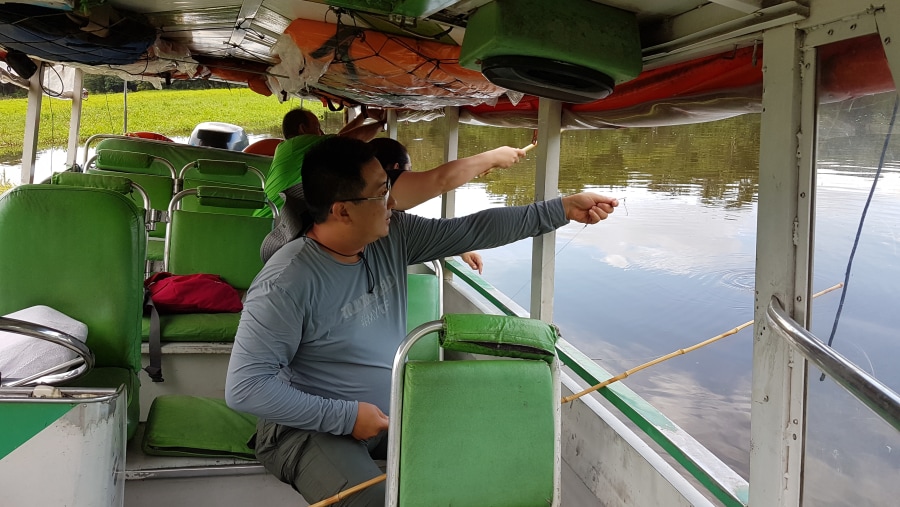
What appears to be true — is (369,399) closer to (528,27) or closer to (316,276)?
(316,276)

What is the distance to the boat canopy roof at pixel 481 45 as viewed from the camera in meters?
1.55

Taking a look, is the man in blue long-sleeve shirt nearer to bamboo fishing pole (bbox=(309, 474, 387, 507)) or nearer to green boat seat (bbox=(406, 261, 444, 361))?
bamboo fishing pole (bbox=(309, 474, 387, 507))

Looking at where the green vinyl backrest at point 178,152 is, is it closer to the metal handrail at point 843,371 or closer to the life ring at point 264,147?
the life ring at point 264,147

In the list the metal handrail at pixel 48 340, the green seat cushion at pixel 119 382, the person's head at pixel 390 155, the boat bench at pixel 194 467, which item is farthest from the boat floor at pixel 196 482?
the person's head at pixel 390 155

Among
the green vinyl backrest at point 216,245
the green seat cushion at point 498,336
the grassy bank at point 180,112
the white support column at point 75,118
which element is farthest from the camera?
the grassy bank at point 180,112

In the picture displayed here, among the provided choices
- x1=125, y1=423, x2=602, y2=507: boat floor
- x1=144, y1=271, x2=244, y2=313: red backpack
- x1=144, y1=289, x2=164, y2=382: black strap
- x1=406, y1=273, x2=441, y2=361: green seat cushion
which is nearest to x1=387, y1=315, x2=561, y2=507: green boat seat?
x1=125, y1=423, x2=602, y2=507: boat floor

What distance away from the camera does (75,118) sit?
563 cm

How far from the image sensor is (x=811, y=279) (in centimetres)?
134

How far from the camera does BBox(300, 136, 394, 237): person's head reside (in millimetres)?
1758

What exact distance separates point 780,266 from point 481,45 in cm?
88

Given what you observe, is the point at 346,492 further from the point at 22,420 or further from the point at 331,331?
the point at 22,420

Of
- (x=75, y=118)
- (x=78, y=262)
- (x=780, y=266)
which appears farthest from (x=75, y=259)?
(x=75, y=118)

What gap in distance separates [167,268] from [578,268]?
3430mm

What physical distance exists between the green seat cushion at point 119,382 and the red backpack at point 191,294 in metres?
0.78
